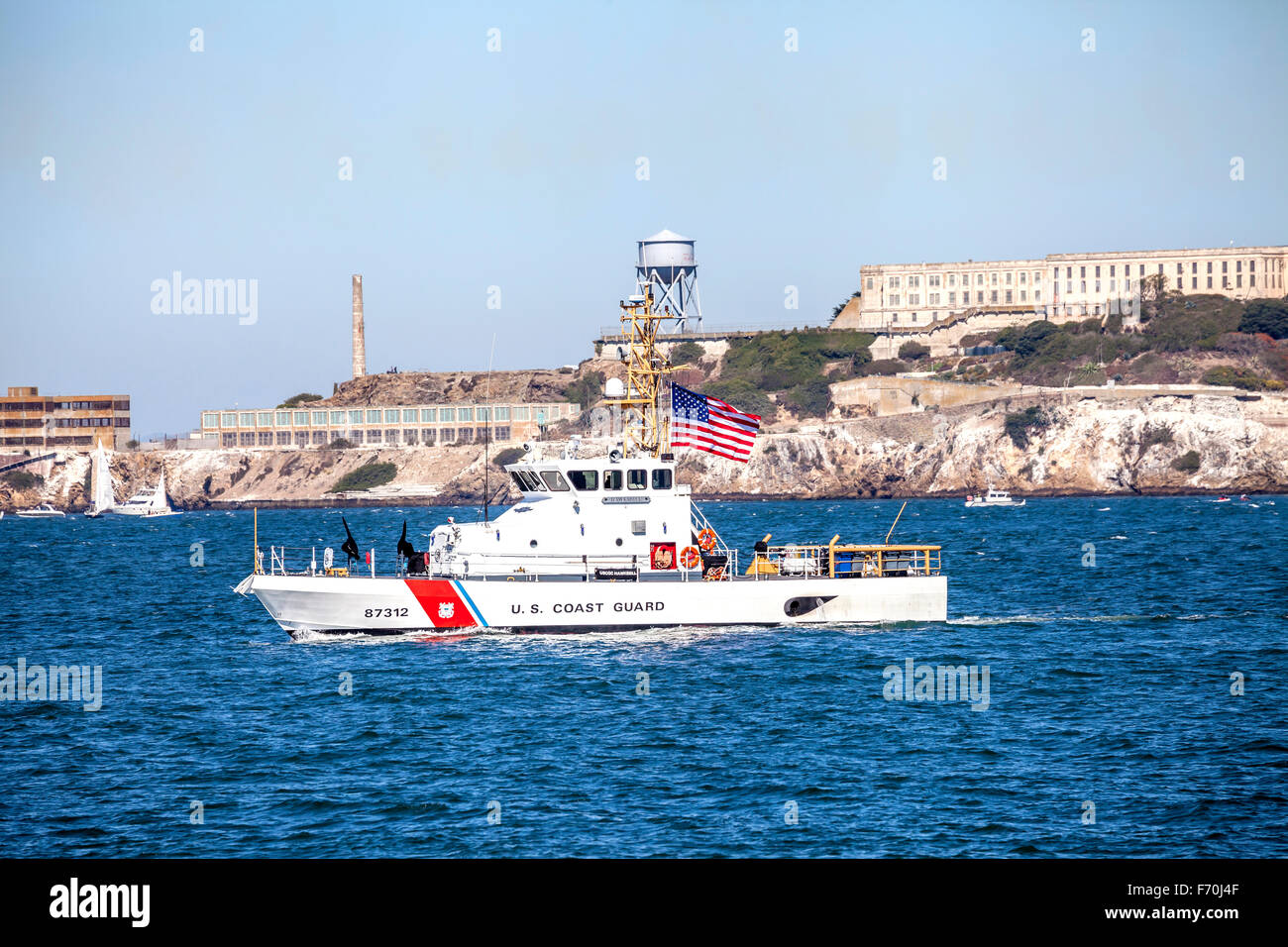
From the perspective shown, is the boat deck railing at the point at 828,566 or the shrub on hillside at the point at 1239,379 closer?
the boat deck railing at the point at 828,566

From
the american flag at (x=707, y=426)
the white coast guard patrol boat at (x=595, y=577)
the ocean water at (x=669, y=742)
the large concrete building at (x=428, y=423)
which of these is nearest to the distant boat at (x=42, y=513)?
the large concrete building at (x=428, y=423)

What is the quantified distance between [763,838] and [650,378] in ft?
66.1

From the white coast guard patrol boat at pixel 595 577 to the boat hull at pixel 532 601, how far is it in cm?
3

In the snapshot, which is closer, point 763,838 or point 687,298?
point 763,838

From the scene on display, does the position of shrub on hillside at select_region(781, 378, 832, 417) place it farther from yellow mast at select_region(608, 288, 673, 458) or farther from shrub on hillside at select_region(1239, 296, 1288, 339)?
yellow mast at select_region(608, 288, 673, 458)

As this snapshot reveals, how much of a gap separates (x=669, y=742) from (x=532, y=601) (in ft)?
34.7

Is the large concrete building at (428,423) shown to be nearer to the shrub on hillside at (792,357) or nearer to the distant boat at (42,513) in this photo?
the shrub on hillside at (792,357)

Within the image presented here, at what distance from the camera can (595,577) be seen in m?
33.6

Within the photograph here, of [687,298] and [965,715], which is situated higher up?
[687,298]

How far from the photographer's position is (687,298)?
7869 inches

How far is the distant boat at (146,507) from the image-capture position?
170 m
